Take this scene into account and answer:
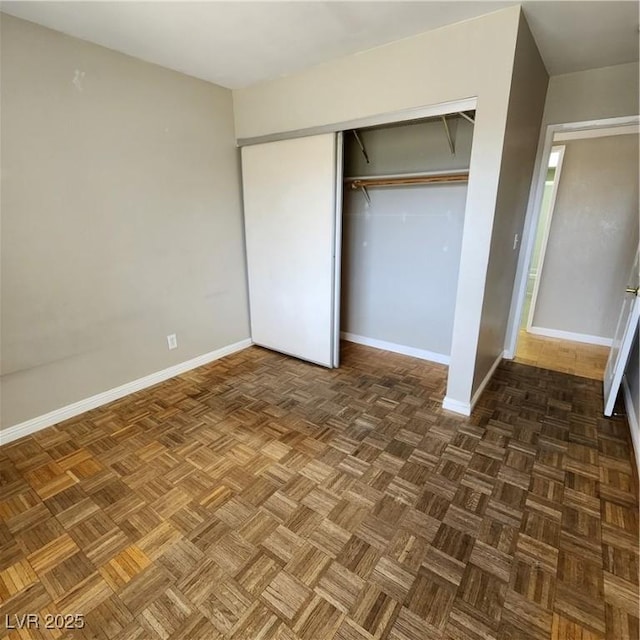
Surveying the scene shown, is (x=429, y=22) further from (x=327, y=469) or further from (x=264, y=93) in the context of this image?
(x=327, y=469)

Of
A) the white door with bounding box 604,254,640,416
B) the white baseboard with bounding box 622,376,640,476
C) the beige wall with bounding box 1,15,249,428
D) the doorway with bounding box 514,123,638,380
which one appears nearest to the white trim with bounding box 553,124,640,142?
the doorway with bounding box 514,123,638,380

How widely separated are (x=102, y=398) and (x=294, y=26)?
283 centimetres

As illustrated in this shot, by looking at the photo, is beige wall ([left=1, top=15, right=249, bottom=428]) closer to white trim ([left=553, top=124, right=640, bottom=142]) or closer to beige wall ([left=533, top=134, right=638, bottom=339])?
white trim ([left=553, top=124, right=640, bottom=142])

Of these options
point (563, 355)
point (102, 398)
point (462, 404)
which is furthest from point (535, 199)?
point (102, 398)

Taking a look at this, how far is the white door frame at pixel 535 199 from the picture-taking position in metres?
2.73

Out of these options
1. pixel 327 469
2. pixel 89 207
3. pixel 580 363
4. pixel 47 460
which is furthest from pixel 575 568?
pixel 89 207

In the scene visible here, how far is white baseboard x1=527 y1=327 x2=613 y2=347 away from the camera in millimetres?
3891

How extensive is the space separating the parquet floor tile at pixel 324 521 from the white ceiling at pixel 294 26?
7.97 ft

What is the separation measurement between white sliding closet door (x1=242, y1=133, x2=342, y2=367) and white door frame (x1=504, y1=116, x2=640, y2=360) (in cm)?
174

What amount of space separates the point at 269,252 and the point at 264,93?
4.35ft

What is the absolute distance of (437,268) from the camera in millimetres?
3236

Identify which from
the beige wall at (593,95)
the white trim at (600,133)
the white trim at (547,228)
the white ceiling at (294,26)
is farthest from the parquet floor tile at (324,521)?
the white trim at (600,133)

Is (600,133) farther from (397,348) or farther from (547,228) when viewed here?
(397,348)

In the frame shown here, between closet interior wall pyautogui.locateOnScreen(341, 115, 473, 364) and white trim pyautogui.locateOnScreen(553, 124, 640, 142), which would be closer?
closet interior wall pyautogui.locateOnScreen(341, 115, 473, 364)
